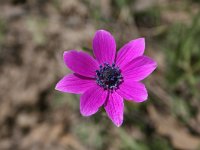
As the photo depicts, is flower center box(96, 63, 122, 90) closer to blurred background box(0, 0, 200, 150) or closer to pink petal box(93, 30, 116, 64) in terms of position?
pink petal box(93, 30, 116, 64)

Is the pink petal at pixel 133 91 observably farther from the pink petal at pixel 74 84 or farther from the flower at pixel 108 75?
the pink petal at pixel 74 84

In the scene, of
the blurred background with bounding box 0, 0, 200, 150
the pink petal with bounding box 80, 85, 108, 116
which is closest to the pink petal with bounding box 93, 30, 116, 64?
the pink petal with bounding box 80, 85, 108, 116

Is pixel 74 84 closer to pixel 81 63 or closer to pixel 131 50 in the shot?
pixel 81 63

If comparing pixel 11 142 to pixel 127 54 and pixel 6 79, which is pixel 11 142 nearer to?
pixel 6 79

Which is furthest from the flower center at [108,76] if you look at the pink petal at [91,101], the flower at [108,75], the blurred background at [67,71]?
the blurred background at [67,71]

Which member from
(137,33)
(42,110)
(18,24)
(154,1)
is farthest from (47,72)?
(154,1)

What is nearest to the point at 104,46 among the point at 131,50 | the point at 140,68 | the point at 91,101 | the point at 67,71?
the point at 131,50
